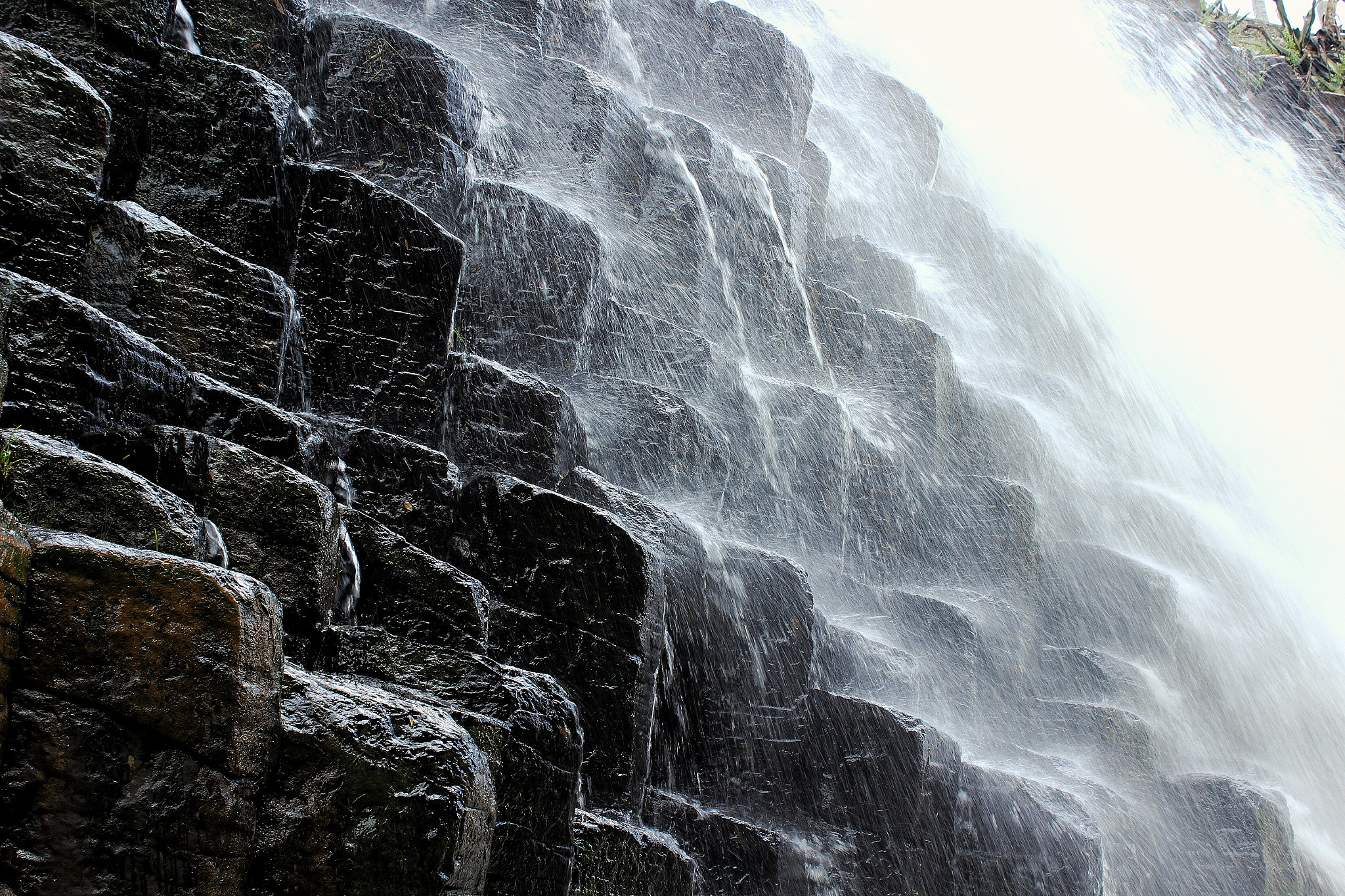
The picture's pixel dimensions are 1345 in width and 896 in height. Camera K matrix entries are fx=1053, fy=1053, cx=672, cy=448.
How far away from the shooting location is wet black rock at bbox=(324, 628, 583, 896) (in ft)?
12.8

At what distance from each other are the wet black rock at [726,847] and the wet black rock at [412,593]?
7.28ft

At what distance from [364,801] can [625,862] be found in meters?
2.27

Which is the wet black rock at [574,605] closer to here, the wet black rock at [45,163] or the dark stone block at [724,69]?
the wet black rock at [45,163]

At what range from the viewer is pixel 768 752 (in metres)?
7.32

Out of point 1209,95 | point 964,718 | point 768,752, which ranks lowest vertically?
point 964,718

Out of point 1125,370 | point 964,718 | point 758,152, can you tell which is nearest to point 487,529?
point 964,718

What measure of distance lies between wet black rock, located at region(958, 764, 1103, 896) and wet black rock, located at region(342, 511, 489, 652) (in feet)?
16.2

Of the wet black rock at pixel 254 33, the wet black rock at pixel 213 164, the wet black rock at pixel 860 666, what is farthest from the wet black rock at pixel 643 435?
the wet black rock at pixel 254 33

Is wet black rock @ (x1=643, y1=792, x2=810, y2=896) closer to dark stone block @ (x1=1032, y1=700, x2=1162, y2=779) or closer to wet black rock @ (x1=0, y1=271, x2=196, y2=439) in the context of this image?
wet black rock @ (x1=0, y1=271, x2=196, y2=439)

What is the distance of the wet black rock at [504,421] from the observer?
268 inches

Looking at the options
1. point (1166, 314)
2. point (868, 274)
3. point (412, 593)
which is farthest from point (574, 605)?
point (1166, 314)

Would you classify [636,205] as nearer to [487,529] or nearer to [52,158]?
[487,529]

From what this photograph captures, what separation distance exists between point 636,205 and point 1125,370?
12.3m

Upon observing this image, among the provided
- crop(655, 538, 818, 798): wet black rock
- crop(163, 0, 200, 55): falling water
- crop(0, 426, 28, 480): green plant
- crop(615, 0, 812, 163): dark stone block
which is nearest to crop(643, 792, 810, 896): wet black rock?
crop(655, 538, 818, 798): wet black rock
